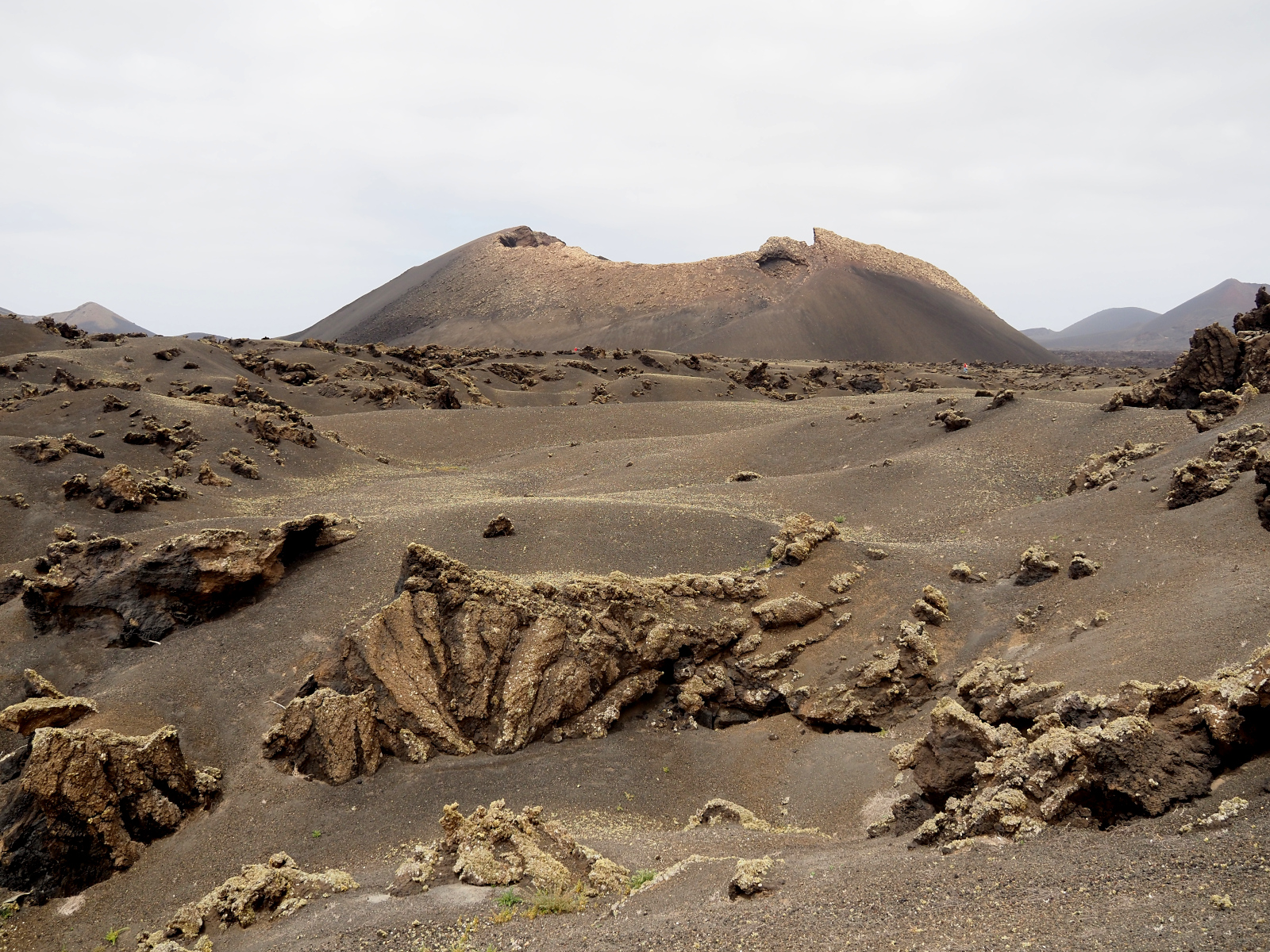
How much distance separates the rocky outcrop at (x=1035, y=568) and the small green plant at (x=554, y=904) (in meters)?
7.47

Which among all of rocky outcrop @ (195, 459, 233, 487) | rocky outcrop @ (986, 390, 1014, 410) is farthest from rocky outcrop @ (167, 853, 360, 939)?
rocky outcrop @ (986, 390, 1014, 410)

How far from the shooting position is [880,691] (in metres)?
9.46

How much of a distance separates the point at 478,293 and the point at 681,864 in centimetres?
7366

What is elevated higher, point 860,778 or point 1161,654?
point 1161,654

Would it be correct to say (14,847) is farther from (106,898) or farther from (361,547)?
(361,547)

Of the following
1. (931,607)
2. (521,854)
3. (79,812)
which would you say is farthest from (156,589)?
(931,607)

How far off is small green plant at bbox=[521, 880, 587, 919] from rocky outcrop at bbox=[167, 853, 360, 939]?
76.2 inches

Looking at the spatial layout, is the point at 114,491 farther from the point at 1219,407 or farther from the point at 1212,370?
the point at 1212,370

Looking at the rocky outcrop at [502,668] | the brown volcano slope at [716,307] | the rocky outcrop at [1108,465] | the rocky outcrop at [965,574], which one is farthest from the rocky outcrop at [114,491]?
the brown volcano slope at [716,307]

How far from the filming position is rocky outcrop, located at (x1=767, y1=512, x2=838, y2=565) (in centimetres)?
1154

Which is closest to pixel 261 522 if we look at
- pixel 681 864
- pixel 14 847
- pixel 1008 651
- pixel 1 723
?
pixel 1 723

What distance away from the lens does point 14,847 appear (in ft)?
24.5

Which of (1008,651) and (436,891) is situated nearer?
(436,891)

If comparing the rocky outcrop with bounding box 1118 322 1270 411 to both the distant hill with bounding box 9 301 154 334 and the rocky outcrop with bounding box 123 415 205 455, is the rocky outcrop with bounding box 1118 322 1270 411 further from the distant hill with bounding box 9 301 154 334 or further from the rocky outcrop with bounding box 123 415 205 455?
the distant hill with bounding box 9 301 154 334
